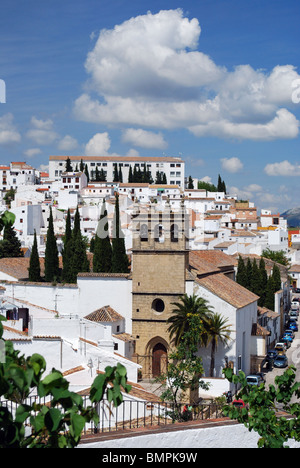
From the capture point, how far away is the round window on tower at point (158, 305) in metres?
30.5

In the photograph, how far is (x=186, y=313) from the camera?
28.5 metres

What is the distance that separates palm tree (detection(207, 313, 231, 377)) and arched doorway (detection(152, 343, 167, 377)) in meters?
2.51

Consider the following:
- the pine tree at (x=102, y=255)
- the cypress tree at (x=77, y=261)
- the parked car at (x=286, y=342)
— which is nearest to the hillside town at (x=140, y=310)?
the pine tree at (x=102, y=255)

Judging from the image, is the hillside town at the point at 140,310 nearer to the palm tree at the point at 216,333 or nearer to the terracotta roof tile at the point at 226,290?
the terracotta roof tile at the point at 226,290

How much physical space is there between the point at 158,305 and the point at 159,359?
2740 mm

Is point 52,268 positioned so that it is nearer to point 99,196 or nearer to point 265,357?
point 265,357

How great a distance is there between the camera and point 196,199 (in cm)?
10381

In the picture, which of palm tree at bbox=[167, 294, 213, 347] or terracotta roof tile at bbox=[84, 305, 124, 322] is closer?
palm tree at bbox=[167, 294, 213, 347]

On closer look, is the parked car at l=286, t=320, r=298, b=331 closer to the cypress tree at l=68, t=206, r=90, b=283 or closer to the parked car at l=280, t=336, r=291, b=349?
the parked car at l=280, t=336, r=291, b=349

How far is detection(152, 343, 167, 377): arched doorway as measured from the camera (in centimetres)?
2966

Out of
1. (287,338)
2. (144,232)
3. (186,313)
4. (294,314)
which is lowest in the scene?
(287,338)

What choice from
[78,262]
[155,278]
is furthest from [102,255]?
[155,278]

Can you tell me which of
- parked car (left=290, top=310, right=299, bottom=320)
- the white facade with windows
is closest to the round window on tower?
parked car (left=290, top=310, right=299, bottom=320)

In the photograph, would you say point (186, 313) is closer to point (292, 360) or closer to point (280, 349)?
point (292, 360)
